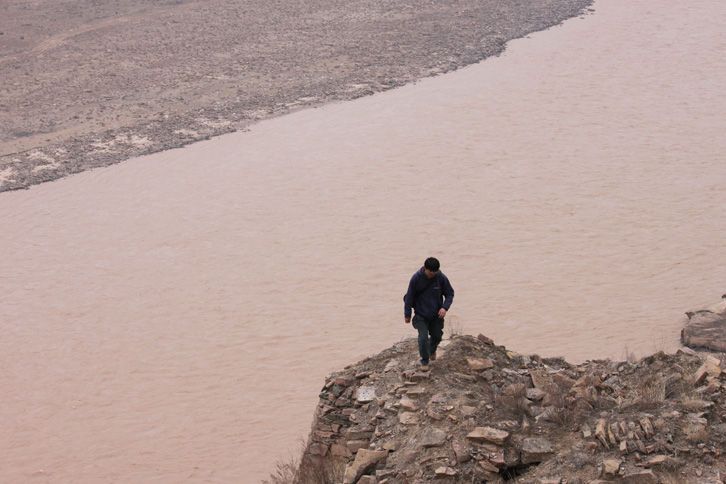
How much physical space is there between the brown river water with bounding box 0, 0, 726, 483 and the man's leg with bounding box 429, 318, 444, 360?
385 cm

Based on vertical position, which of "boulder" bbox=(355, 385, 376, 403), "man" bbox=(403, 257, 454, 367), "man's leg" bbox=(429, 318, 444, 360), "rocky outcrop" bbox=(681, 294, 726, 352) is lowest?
"rocky outcrop" bbox=(681, 294, 726, 352)

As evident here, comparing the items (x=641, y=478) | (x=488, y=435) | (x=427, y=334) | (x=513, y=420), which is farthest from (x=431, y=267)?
(x=641, y=478)

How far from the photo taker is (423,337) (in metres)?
8.93

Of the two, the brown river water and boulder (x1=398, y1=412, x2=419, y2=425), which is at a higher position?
boulder (x1=398, y1=412, x2=419, y2=425)

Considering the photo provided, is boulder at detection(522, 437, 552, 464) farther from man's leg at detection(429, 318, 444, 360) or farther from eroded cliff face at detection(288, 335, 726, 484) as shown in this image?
man's leg at detection(429, 318, 444, 360)

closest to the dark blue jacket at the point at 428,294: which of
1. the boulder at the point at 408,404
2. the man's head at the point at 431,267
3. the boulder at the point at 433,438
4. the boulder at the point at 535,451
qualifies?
the man's head at the point at 431,267

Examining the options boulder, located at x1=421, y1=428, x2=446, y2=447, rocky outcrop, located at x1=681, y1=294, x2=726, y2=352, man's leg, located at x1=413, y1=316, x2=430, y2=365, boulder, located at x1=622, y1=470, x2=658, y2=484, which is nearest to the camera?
boulder, located at x1=622, y1=470, x2=658, y2=484

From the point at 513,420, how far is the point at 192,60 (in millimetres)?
25378

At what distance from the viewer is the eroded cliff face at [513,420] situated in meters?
7.38

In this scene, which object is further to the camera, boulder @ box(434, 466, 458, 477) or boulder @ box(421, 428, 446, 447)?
boulder @ box(421, 428, 446, 447)

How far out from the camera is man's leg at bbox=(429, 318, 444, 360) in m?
9.05

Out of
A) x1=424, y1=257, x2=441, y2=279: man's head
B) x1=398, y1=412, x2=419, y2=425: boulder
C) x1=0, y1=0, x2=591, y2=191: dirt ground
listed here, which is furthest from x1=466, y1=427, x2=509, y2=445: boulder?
x1=0, y1=0, x2=591, y2=191: dirt ground

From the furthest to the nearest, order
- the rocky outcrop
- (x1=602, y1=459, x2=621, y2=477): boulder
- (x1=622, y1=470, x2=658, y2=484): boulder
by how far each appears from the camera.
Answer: the rocky outcrop < (x1=602, y1=459, x2=621, y2=477): boulder < (x1=622, y1=470, x2=658, y2=484): boulder

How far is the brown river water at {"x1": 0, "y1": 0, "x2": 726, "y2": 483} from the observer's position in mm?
13922
